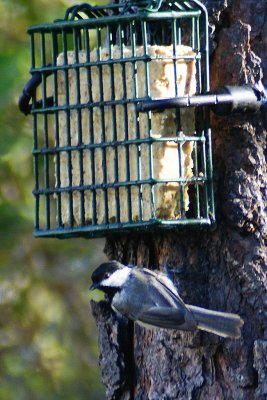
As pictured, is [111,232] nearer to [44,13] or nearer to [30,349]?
[44,13]

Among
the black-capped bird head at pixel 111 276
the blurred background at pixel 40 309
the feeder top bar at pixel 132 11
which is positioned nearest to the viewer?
the feeder top bar at pixel 132 11

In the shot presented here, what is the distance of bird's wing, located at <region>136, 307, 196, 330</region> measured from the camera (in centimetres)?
448

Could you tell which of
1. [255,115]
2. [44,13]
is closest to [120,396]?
[255,115]

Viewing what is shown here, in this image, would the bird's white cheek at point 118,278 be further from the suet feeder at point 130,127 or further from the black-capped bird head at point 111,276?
the suet feeder at point 130,127

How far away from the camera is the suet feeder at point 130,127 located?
4.61 meters

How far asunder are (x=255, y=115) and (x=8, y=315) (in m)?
4.10

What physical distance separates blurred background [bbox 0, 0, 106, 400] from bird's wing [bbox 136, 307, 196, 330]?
10.9ft

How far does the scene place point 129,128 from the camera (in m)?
4.65

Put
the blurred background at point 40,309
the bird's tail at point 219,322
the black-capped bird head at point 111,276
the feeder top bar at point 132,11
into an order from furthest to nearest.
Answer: the blurred background at point 40,309, the black-capped bird head at point 111,276, the feeder top bar at point 132,11, the bird's tail at point 219,322

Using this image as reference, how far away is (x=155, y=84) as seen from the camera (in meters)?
4.61

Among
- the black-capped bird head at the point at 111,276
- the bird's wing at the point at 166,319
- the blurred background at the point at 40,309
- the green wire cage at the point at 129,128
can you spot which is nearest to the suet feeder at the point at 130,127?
the green wire cage at the point at 129,128

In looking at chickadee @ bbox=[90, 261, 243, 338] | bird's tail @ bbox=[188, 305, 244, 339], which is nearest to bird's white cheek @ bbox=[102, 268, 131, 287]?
chickadee @ bbox=[90, 261, 243, 338]

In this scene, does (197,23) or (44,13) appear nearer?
(197,23)

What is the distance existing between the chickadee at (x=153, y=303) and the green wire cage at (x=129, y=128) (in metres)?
0.20
